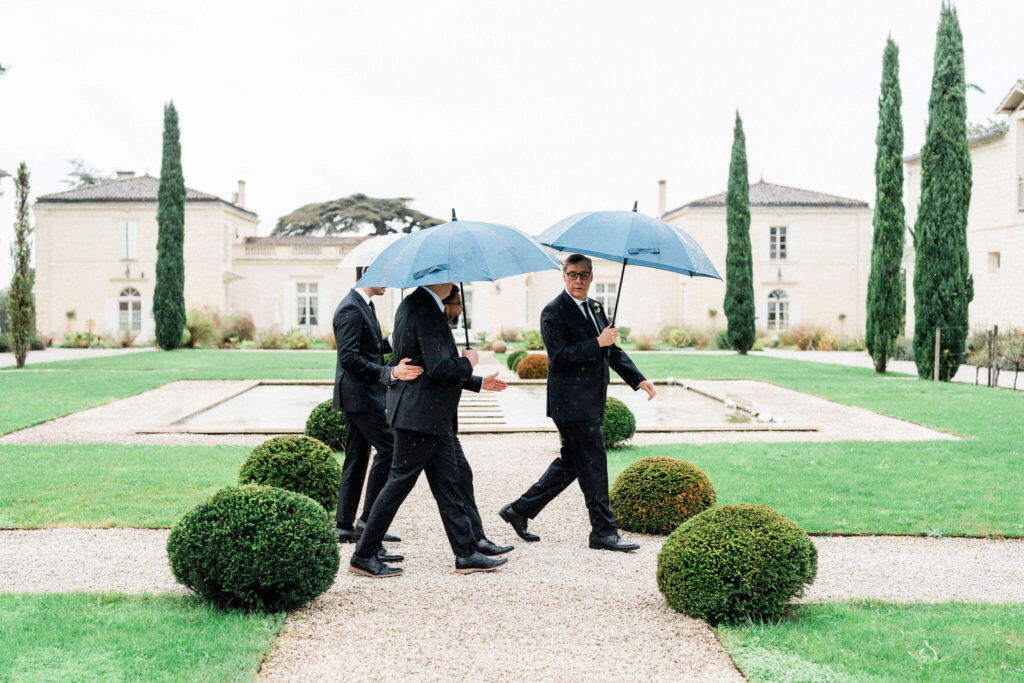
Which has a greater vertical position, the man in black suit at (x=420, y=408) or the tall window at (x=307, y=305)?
the tall window at (x=307, y=305)

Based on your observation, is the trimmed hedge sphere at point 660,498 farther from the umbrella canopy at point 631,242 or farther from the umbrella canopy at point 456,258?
the umbrella canopy at point 456,258

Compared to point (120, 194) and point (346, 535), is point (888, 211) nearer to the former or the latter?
point (346, 535)

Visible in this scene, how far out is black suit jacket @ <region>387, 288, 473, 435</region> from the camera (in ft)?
15.9

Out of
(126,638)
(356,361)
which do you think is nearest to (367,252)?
(356,361)

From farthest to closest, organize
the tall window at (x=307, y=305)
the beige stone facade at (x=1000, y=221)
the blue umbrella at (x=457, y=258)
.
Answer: the tall window at (x=307, y=305) < the beige stone facade at (x=1000, y=221) < the blue umbrella at (x=457, y=258)

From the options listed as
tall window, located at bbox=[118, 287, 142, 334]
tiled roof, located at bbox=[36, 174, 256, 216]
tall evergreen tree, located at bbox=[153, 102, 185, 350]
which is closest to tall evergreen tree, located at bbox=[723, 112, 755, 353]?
tall evergreen tree, located at bbox=[153, 102, 185, 350]

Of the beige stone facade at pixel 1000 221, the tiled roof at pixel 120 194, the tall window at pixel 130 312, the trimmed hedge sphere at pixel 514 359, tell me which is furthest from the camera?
the tiled roof at pixel 120 194

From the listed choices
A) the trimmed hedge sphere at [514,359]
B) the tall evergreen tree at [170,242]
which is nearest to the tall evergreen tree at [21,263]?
the tall evergreen tree at [170,242]

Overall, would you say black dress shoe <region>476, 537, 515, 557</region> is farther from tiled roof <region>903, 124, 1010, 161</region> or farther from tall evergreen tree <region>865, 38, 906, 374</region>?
→ tiled roof <region>903, 124, 1010, 161</region>

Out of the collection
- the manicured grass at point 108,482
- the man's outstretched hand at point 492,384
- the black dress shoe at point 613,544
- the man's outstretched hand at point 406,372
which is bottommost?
the black dress shoe at point 613,544

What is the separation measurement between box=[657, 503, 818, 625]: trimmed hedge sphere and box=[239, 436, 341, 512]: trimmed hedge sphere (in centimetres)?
304

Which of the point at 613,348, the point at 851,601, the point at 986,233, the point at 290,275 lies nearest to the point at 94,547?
the point at 613,348

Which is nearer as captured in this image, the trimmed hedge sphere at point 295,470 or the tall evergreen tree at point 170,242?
the trimmed hedge sphere at point 295,470

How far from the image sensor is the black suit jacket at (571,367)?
5441 mm
